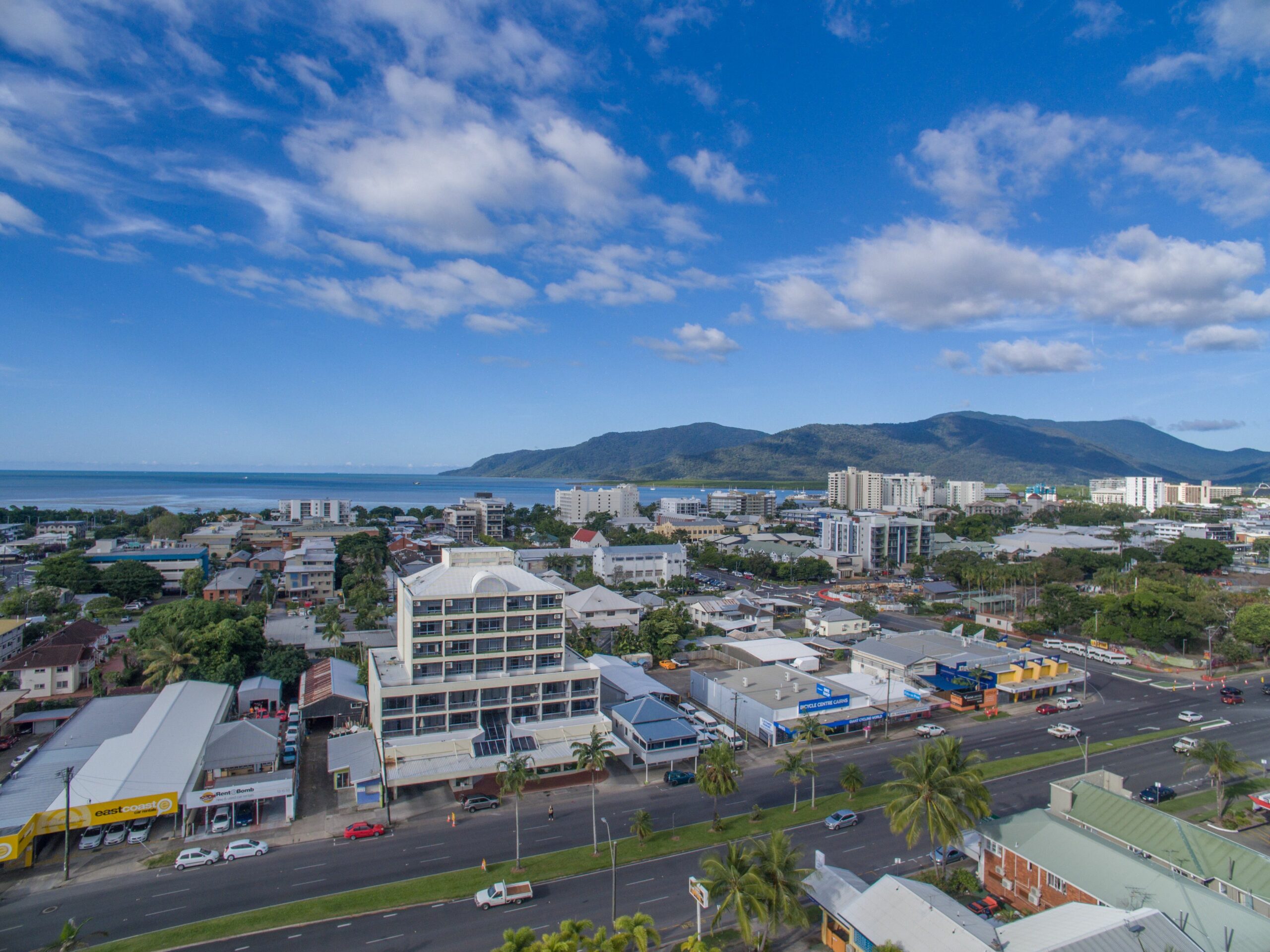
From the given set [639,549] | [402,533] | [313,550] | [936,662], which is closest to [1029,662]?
[936,662]

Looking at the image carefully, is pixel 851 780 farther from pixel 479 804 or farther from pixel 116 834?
pixel 116 834

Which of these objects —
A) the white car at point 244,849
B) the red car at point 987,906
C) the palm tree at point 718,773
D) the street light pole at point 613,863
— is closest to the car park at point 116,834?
the white car at point 244,849

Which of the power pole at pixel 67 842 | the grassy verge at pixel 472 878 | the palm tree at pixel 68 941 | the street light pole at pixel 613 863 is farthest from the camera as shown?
the power pole at pixel 67 842

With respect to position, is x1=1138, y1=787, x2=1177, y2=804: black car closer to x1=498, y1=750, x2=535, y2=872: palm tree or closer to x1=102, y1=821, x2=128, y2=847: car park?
x1=498, y1=750, x2=535, y2=872: palm tree

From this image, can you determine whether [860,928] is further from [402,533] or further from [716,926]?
[402,533]

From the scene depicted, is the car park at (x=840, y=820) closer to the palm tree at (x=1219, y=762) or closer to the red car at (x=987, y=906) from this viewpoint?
the red car at (x=987, y=906)

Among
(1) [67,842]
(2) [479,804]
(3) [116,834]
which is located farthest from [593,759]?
(1) [67,842]

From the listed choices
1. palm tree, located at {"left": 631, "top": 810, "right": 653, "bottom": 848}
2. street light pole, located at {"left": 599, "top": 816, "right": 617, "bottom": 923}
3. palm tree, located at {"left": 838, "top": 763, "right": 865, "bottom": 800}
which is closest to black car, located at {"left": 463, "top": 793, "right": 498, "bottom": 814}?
street light pole, located at {"left": 599, "top": 816, "right": 617, "bottom": 923}
